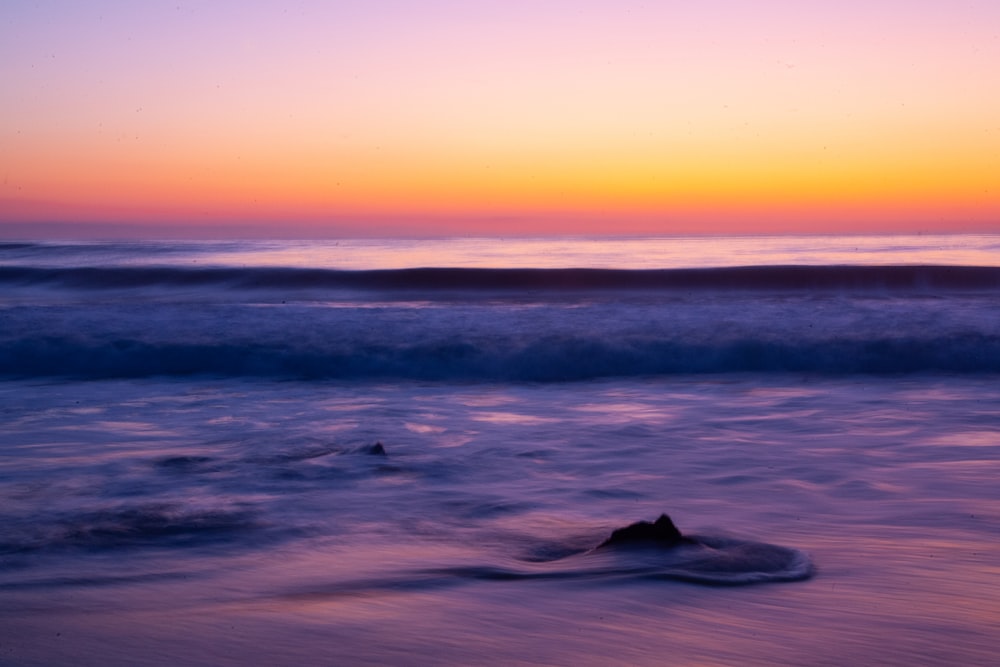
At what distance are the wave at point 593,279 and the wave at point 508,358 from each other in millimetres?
7099

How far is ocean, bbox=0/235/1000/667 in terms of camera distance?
2.64 meters

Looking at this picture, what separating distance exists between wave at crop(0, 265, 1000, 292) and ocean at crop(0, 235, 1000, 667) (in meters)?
4.99

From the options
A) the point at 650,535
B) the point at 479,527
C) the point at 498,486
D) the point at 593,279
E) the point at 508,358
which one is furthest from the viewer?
the point at 593,279

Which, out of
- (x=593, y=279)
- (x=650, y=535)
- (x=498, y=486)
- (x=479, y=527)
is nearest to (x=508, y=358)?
(x=498, y=486)

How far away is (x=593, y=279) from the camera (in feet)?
57.0

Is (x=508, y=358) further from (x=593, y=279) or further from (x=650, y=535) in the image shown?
(x=593, y=279)

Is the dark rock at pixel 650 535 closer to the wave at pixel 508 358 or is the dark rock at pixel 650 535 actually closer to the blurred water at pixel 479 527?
the blurred water at pixel 479 527

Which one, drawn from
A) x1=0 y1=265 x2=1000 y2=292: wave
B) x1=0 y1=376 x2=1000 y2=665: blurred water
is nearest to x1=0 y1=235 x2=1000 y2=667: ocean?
x1=0 y1=376 x2=1000 y2=665: blurred water

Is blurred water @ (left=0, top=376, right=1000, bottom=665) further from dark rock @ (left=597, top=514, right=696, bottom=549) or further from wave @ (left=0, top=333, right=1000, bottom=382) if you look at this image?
wave @ (left=0, top=333, right=1000, bottom=382)

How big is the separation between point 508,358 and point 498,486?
→ 16.4 feet

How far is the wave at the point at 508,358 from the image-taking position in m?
9.02

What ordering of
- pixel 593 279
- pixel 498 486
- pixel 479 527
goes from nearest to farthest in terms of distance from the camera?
pixel 479 527 < pixel 498 486 < pixel 593 279

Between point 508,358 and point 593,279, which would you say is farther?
point 593,279

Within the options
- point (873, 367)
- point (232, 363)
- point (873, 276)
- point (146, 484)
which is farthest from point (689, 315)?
point (146, 484)
